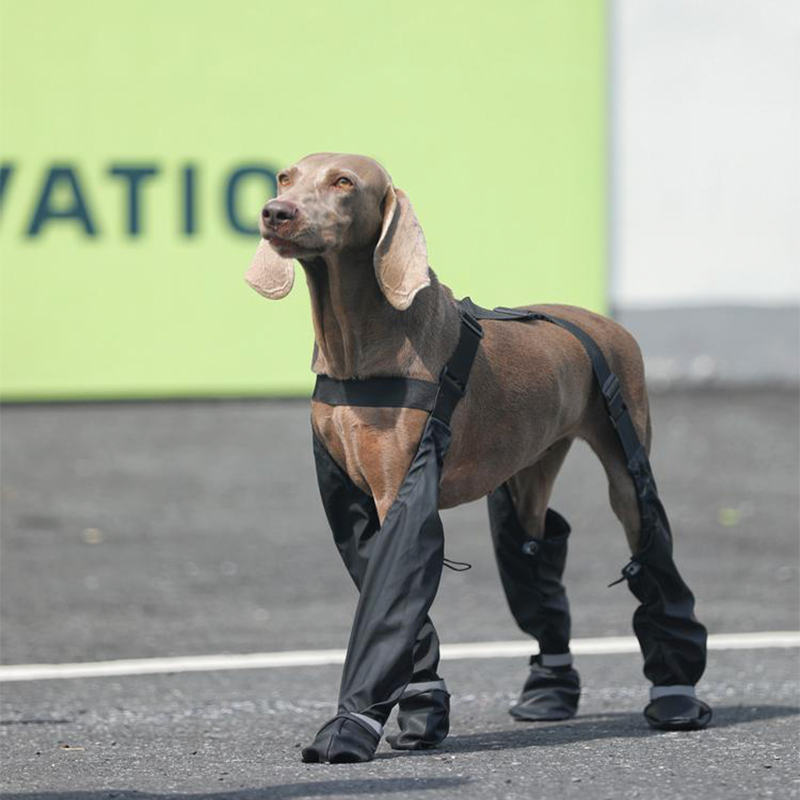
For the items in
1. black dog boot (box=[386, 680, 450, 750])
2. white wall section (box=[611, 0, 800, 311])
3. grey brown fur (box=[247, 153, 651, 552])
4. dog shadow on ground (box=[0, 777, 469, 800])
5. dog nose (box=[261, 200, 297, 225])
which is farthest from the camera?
white wall section (box=[611, 0, 800, 311])

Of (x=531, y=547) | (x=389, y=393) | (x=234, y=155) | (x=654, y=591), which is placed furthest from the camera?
(x=234, y=155)

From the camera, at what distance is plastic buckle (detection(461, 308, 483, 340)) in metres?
5.81

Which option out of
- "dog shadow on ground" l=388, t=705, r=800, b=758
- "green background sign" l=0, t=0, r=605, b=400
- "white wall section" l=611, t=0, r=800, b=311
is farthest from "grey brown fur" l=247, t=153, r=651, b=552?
"white wall section" l=611, t=0, r=800, b=311

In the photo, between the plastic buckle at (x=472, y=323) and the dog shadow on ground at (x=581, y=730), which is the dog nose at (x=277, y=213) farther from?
the dog shadow on ground at (x=581, y=730)

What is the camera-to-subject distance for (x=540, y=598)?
6582 mm

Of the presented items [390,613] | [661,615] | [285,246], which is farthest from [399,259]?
[661,615]

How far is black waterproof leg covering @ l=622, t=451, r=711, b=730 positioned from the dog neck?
1177 mm

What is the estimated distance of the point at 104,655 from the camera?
810 cm

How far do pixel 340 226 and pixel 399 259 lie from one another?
0.72 feet

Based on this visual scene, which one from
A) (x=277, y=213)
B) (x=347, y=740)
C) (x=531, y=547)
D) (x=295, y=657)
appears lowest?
(x=295, y=657)

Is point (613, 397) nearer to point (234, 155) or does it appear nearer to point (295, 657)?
point (295, 657)

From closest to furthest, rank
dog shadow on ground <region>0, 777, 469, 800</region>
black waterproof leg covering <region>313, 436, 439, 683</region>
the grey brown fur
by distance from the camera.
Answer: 1. dog shadow on ground <region>0, 777, 469, 800</region>
2. the grey brown fur
3. black waterproof leg covering <region>313, 436, 439, 683</region>

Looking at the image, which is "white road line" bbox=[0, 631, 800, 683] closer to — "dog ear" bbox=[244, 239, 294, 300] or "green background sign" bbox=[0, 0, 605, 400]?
"dog ear" bbox=[244, 239, 294, 300]

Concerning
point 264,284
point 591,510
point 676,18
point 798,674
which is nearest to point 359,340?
point 264,284
